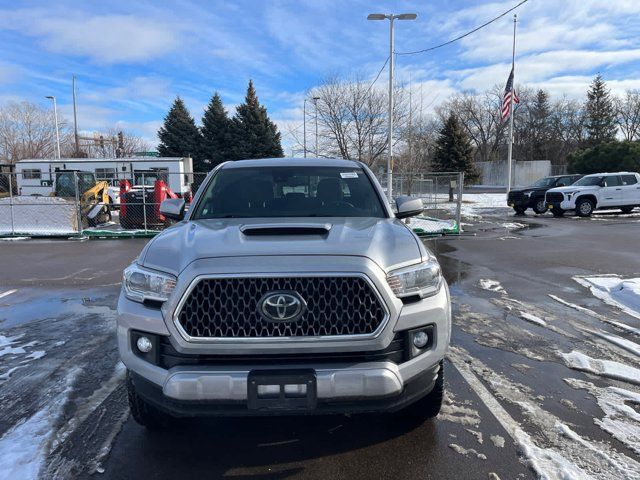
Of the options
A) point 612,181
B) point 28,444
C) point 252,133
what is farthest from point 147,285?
point 252,133

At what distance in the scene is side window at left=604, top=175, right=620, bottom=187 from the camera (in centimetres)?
2107

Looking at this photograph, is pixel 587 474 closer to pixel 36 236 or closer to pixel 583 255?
pixel 583 255

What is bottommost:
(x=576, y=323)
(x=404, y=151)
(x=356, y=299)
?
(x=576, y=323)

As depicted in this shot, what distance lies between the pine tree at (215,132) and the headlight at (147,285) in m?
48.4

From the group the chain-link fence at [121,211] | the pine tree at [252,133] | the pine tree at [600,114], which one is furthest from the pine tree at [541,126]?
the chain-link fence at [121,211]

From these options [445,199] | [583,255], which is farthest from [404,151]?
[583,255]

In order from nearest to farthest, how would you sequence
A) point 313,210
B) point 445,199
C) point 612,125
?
point 313,210 < point 445,199 < point 612,125

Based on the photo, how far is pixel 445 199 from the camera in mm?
18703

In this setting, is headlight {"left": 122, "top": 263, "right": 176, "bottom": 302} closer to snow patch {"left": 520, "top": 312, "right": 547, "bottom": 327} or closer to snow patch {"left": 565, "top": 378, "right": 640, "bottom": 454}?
snow patch {"left": 565, "top": 378, "right": 640, "bottom": 454}

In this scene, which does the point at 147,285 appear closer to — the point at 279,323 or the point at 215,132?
the point at 279,323

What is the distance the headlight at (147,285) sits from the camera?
2664mm

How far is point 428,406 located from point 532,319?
326 cm

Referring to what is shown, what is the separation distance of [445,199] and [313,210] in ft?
51.4

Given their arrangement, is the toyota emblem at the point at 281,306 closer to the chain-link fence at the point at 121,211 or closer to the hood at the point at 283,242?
the hood at the point at 283,242
